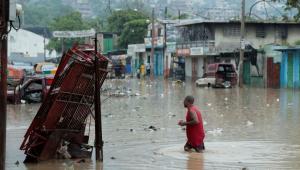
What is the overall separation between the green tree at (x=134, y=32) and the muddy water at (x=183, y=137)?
58917 millimetres

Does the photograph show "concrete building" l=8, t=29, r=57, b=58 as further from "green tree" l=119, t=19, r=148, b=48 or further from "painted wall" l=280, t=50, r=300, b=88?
"painted wall" l=280, t=50, r=300, b=88

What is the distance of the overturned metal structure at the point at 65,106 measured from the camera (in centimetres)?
1142

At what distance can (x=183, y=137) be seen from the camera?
15.6m

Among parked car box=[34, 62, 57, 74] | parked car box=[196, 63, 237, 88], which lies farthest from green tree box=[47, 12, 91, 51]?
parked car box=[196, 63, 237, 88]

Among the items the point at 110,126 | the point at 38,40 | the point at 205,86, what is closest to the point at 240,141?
the point at 110,126

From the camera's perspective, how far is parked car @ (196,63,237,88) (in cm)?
4319

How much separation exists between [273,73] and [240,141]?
3148 cm

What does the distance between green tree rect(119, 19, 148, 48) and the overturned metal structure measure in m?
73.2

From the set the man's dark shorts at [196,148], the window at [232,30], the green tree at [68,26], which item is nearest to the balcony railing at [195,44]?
the window at [232,30]

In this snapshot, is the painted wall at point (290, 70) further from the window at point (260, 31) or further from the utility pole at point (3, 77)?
the utility pole at point (3, 77)

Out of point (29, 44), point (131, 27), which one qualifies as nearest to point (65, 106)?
A: point (131, 27)

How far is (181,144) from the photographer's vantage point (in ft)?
46.8

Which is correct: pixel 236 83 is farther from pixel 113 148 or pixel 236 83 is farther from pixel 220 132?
pixel 113 148

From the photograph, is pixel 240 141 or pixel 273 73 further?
pixel 273 73
